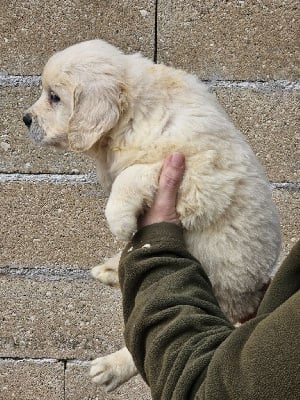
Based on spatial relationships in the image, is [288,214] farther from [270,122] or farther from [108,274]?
[108,274]

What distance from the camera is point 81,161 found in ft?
8.61

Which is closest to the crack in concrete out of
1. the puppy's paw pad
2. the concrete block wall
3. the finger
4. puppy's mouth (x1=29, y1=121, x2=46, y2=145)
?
the concrete block wall

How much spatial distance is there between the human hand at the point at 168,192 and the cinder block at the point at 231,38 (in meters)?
1.02

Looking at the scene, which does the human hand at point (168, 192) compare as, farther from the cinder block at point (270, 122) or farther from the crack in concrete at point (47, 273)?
the crack in concrete at point (47, 273)

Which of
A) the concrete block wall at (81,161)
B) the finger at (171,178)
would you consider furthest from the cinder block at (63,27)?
the finger at (171,178)

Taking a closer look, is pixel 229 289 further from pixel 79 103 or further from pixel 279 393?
pixel 279 393

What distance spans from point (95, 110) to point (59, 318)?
1265 mm

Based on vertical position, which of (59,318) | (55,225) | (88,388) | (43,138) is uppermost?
(43,138)

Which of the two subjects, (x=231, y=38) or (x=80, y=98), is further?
(x=231, y=38)

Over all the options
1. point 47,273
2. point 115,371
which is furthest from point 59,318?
point 115,371

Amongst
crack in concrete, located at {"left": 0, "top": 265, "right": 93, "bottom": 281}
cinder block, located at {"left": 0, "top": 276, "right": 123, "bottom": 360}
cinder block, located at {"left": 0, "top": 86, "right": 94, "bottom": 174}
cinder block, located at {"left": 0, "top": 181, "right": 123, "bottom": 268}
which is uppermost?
cinder block, located at {"left": 0, "top": 86, "right": 94, "bottom": 174}

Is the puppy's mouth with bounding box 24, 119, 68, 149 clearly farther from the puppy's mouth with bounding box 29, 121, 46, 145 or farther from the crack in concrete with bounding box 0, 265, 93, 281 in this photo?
the crack in concrete with bounding box 0, 265, 93, 281

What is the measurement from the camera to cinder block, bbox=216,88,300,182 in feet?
8.39

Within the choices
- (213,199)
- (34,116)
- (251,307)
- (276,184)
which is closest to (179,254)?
(213,199)
